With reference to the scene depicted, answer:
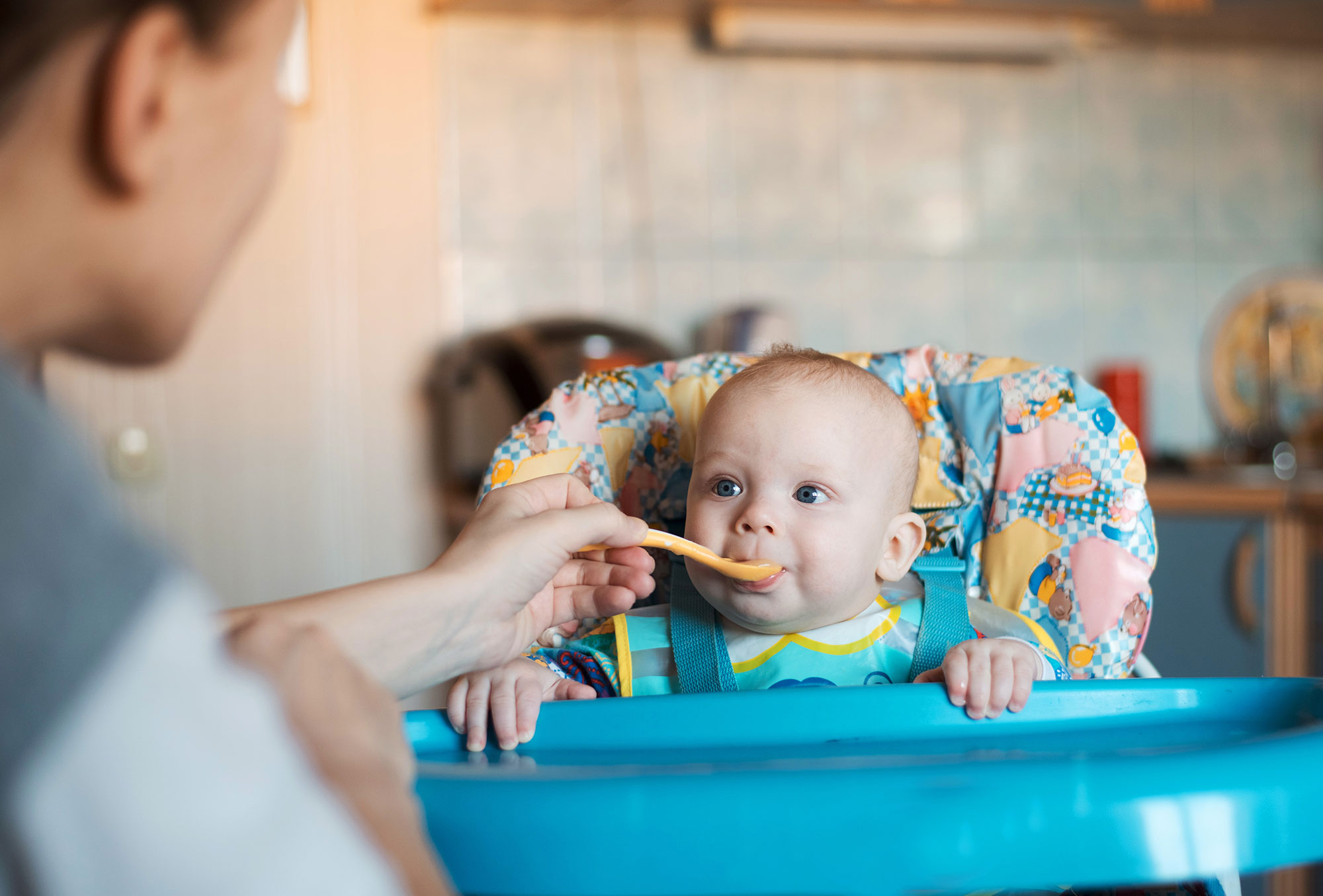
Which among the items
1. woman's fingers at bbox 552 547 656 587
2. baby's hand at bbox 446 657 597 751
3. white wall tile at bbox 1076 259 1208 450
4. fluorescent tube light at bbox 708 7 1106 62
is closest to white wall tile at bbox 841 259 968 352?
white wall tile at bbox 1076 259 1208 450

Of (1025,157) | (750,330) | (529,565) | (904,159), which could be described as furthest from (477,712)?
(1025,157)

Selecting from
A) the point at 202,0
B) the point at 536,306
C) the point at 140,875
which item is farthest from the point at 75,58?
the point at 536,306

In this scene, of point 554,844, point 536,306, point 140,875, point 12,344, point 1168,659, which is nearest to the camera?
point 140,875

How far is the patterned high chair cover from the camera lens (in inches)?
42.7

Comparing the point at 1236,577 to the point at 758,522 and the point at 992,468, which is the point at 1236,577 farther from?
the point at 758,522

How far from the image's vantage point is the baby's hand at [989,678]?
31.5 inches

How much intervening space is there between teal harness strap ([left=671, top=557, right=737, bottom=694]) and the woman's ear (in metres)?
0.67

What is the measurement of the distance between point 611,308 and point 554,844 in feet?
6.68

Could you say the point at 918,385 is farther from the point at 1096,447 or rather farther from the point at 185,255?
the point at 185,255

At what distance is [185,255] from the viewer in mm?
481

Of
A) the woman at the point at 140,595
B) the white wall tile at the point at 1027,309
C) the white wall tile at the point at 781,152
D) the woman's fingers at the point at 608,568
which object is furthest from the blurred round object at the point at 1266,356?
the woman at the point at 140,595

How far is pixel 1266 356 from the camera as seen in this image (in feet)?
9.23

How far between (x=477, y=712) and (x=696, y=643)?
0.27 m

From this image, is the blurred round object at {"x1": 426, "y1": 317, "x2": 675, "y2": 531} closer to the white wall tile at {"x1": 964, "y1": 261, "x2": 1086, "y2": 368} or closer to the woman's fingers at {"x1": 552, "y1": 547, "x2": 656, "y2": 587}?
the white wall tile at {"x1": 964, "y1": 261, "x2": 1086, "y2": 368}
